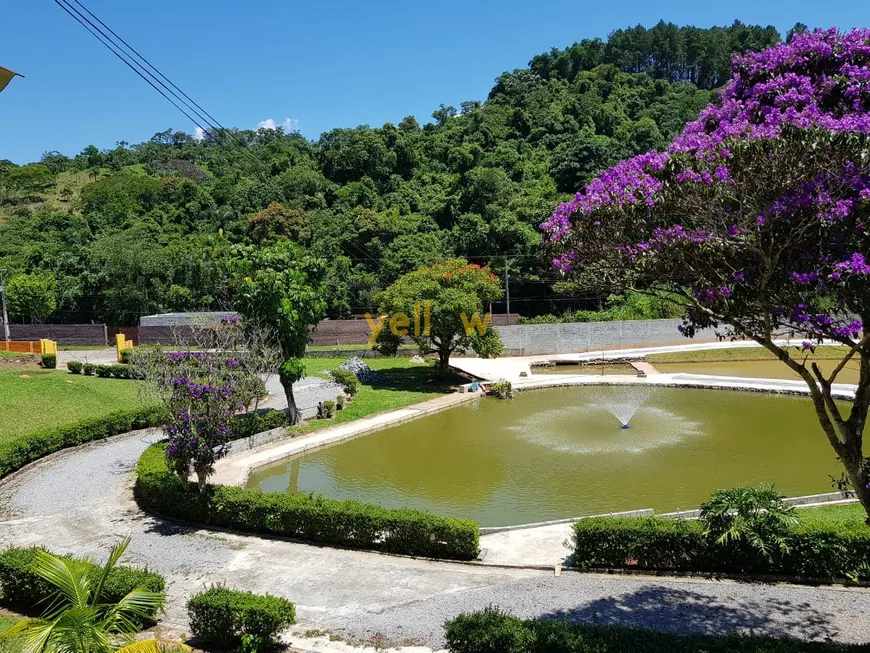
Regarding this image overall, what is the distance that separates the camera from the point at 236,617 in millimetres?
8516

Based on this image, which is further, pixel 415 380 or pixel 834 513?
pixel 415 380

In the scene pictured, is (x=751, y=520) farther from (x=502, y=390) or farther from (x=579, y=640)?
(x=502, y=390)

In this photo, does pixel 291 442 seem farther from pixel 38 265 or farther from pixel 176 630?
pixel 38 265

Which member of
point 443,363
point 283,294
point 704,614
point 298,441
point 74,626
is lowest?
point 704,614

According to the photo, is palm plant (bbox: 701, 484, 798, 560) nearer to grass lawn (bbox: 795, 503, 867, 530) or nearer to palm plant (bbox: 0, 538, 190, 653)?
grass lawn (bbox: 795, 503, 867, 530)

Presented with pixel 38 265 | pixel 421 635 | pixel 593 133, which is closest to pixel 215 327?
pixel 421 635

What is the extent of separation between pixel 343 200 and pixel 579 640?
199 ft

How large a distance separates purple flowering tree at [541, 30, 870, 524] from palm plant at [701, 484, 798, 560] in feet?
9.77

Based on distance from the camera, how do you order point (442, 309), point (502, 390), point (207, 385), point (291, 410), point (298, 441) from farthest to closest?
point (442, 309) → point (502, 390) → point (291, 410) → point (298, 441) → point (207, 385)

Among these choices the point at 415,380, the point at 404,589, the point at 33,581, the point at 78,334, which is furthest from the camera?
the point at 78,334

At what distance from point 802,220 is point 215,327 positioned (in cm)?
1728

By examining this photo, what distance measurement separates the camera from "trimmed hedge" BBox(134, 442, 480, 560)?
12.0 m

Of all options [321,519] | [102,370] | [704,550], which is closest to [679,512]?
[704,550]

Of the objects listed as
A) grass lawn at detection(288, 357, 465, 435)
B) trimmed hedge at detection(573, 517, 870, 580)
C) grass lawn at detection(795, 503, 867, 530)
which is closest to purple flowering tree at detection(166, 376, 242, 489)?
grass lawn at detection(288, 357, 465, 435)
